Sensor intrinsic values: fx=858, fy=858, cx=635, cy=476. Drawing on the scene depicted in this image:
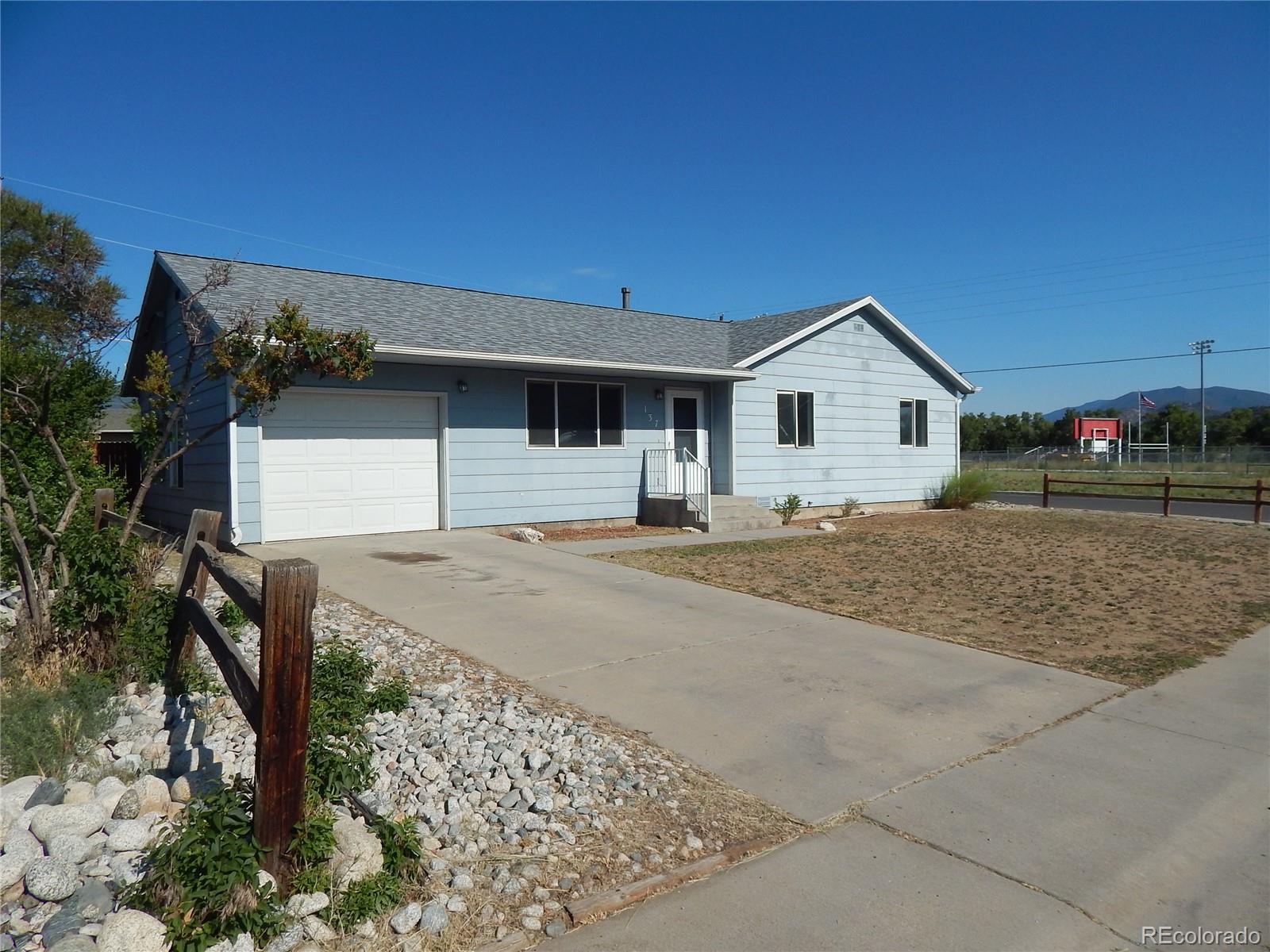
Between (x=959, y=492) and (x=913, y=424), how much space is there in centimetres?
206

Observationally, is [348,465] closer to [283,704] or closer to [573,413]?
[573,413]

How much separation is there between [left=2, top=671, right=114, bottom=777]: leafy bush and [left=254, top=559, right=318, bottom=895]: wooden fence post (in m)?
1.75

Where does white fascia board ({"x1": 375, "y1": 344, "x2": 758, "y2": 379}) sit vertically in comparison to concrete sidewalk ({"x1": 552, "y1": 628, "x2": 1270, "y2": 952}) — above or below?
above

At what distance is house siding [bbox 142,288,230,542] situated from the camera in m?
11.8

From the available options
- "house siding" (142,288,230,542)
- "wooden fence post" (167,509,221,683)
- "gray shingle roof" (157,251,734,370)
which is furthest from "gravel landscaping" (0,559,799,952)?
"gray shingle roof" (157,251,734,370)

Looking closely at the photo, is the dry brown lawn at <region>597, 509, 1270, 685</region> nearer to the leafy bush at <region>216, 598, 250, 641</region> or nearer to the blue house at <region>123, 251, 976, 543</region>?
the blue house at <region>123, 251, 976, 543</region>

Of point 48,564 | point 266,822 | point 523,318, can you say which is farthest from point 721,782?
point 523,318

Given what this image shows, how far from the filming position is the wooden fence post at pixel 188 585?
5.25 m

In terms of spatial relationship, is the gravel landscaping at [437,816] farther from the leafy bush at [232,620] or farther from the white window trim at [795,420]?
the white window trim at [795,420]

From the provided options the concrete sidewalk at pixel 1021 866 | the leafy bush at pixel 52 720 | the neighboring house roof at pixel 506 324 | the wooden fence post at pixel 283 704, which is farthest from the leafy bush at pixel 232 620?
the neighboring house roof at pixel 506 324

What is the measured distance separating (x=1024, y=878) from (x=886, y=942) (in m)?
0.83

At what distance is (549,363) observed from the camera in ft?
44.4

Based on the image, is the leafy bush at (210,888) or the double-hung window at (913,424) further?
the double-hung window at (913,424)

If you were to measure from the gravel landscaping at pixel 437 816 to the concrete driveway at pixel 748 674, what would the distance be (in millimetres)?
408
